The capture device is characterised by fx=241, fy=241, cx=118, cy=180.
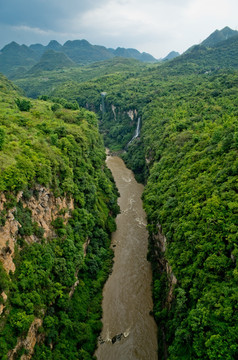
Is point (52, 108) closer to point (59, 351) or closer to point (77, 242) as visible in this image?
point (77, 242)

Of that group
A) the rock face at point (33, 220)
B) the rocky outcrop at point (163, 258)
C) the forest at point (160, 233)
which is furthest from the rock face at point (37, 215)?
the rocky outcrop at point (163, 258)

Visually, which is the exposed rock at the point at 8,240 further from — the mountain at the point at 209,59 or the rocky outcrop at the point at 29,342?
the mountain at the point at 209,59

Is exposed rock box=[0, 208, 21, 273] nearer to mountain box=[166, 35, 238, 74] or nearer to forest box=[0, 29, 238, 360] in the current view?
forest box=[0, 29, 238, 360]

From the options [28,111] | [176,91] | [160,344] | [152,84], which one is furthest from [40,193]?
[152,84]

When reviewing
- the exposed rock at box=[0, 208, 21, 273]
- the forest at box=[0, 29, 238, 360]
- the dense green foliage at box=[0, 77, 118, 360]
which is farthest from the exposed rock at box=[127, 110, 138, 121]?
the exposed rock at box=[0, 208, 21, 273]

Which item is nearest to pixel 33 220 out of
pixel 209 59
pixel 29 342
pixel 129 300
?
pixel 29 342
